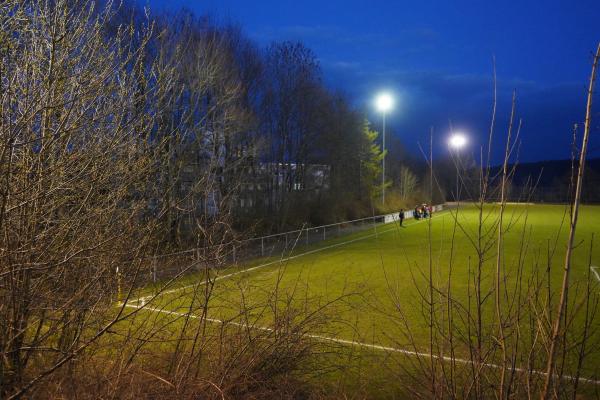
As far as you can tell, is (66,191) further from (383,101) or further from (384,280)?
(383,101)

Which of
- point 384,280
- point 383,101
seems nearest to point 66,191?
point 384,280

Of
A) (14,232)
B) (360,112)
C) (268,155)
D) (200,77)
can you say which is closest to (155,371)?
(14,232)

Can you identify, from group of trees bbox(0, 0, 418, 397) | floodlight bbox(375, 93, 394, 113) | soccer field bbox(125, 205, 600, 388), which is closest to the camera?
group of trees bbox(0, 0, 418, 397)

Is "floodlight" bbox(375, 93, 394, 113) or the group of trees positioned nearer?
the group of trees

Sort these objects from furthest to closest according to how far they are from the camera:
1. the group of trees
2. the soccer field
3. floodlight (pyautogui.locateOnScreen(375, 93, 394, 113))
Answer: floodlight (pyautogui.locateOnScreen(375, 93, 394, 113)), the soccer field, the group of trees

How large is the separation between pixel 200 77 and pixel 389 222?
2734 cm

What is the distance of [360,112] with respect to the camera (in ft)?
168

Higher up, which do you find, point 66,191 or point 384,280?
point 66,191

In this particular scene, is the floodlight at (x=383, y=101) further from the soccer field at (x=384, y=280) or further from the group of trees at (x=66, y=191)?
the group of trees at (x=66, y=191)

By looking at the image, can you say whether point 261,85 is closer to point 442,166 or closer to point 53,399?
point 53,399

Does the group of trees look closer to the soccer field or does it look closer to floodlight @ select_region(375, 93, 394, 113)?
the soccer field

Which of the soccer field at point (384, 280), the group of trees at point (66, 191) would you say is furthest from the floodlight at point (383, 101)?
the group of trees at point (66, 191)

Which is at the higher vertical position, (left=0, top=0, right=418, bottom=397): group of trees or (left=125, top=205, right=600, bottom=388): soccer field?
(left=0, top=0, right=418, bottom=397): group of trees

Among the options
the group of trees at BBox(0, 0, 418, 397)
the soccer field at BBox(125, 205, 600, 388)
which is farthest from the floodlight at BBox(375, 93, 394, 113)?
the group of trees at BBox(0, 0, 418, 397)
